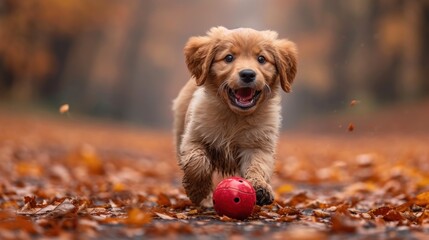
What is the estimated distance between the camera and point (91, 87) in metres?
32.2

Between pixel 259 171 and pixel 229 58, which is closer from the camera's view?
pixel 259 171

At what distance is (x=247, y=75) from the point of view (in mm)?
4871

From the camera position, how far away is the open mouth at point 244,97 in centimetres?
507

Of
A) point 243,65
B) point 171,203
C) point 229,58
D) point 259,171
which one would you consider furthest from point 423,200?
point 171,203

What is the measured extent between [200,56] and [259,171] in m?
1.14

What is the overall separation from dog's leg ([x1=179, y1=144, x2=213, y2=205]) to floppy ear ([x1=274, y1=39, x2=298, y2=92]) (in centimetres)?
88

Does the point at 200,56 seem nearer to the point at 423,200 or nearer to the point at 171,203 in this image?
the point at 171,203

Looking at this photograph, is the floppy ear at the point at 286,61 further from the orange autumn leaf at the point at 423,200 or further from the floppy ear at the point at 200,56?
the orange autumn leaf at the point at 423,200

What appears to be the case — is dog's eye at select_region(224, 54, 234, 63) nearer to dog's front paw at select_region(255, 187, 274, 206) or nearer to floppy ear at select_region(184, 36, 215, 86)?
floppy ear at select_region(184, 36, 215, 86)

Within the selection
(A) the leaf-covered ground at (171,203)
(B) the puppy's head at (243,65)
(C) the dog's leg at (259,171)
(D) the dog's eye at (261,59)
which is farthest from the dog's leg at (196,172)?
(D) the dog's eye at (261,59)

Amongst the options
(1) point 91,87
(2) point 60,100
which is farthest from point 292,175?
(1) point 91,87

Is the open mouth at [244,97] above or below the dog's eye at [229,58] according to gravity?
below

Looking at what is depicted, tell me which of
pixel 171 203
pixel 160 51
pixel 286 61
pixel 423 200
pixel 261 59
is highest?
pixel 160 51

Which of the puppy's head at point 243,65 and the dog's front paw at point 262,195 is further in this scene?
the puppy's head at point 243,65
